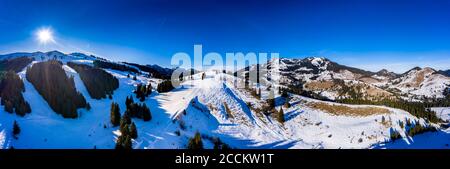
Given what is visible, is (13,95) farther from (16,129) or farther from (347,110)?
(347,110)

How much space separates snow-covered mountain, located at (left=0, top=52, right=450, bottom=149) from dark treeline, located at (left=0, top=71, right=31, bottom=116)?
0.91 meters

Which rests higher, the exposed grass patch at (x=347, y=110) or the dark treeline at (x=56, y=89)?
the dark treeline at (x=56, y=89)

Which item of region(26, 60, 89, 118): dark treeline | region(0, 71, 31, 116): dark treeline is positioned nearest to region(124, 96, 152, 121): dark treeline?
region(26, 60, 89, 118): dark treeline

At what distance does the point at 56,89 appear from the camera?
44062mm

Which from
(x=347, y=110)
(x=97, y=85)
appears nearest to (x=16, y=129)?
(x=97, y=85)

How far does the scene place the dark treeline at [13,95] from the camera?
114 feet

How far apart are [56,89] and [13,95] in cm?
640

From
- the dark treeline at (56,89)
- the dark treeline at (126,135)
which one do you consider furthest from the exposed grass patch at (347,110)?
the dark treeline at (56,89)

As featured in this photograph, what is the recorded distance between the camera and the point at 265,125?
52844 mm

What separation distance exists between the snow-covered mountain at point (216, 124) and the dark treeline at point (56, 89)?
828 mm

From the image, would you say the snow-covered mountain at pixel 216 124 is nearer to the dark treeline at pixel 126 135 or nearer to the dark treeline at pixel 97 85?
the dark treeline at pixel 126 135
